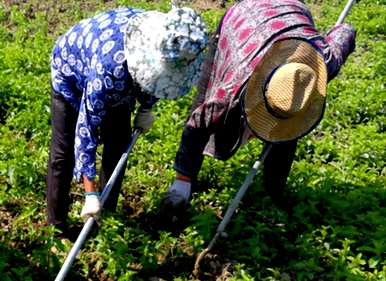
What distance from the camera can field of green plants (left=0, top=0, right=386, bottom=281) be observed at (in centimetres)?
376

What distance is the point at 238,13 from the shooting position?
12.7ft

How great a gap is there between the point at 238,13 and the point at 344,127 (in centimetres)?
228

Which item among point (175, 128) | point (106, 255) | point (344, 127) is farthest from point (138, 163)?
point (344, 127)

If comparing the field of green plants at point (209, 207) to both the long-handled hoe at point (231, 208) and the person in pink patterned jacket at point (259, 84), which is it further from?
the person in pink patterned jacket at point (259, 84)

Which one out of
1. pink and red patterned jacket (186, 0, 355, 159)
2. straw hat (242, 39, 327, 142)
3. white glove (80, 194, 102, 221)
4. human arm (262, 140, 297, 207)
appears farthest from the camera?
human arm (262, 140, 297, 207)

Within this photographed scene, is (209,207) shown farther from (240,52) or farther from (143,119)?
(240,52)

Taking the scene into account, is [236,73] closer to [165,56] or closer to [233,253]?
[165,56]

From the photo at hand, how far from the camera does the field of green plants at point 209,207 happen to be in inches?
148

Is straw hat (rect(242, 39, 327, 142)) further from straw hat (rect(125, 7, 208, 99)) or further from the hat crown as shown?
straw hat (rect(125, 7, 208, 99))

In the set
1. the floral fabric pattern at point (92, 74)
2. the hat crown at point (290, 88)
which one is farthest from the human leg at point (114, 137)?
the hat crown at point (290, 88)

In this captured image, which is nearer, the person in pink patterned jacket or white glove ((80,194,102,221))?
white glove ((80,194,102,221))

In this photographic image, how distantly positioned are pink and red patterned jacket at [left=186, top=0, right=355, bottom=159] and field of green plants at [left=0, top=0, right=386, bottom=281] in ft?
2.12

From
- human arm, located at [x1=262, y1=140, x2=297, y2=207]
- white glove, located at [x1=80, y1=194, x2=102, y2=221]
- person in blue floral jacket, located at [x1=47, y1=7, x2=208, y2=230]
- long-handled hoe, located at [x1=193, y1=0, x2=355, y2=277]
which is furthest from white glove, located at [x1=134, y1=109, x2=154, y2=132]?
human arm, located at [x1=262, y1=140, x2=297, y2=207]

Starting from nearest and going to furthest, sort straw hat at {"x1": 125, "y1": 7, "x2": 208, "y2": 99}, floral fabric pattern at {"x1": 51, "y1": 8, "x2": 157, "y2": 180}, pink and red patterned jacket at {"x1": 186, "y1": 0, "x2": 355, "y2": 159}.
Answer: straw hat at {"x1": 125, "y1": 7, "x2": 208, "y2": 99}, floral fabric pattern at {"x1": 51, "y1": 8, "x2": 157, "y2": 180}, pink and red patterned jacket at {"x1": 186, "y1": 0, "x2": 355, "y2": 159}
